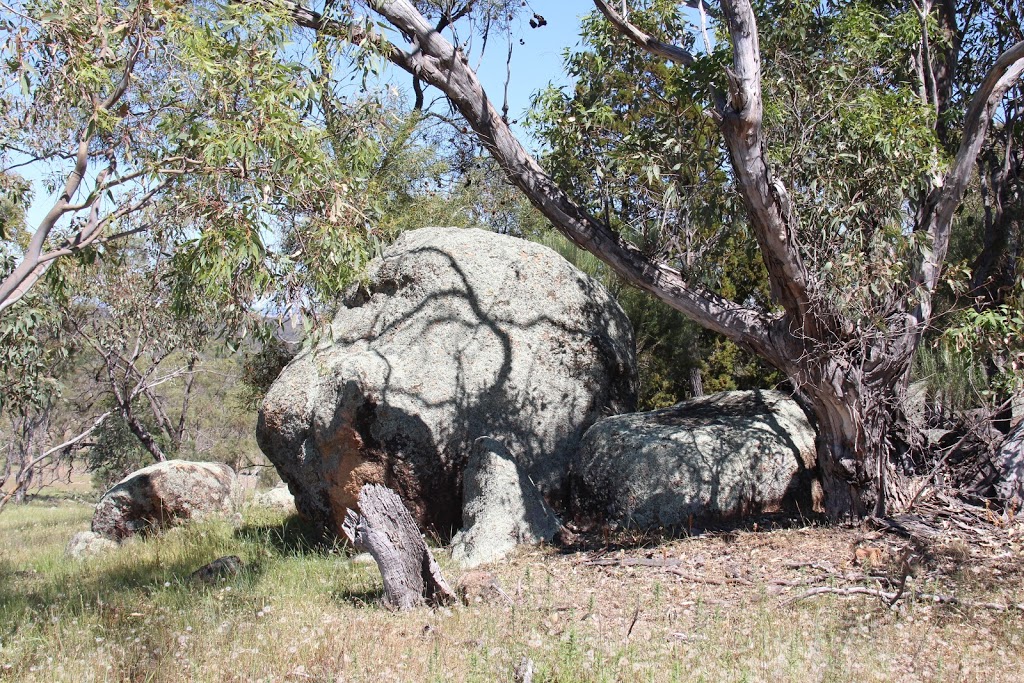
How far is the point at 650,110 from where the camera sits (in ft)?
31.0

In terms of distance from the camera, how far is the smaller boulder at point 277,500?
11.6 metres

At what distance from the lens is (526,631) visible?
5727mm

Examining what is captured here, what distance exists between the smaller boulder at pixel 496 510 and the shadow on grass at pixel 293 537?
1447mm

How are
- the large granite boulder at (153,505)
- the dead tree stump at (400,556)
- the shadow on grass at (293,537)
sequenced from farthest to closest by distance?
the large granite boulder at (153,505), the shadow on grass at (293,537), the dead tree stump at (400,556)

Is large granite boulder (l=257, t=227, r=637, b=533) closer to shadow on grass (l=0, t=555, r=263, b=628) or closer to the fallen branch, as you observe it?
shadow on grass (l=0, t=555, r=263, b=628)

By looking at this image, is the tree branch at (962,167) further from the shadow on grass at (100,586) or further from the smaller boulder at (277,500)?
the smaller boulder at (277,500)

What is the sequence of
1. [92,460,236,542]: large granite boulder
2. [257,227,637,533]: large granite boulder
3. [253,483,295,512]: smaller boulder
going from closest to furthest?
[257,227,637,533]: large granite boulder
[92,460,236,542]: large granite boulder
[253,483,295,512]: smaller boulder

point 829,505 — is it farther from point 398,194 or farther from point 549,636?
point 398,194

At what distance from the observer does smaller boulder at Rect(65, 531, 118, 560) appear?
10414mm

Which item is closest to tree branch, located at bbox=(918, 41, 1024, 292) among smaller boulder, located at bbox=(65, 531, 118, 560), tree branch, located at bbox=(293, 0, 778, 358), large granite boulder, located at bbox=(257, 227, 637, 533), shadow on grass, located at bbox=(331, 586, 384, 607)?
tree branch, located at bbox=(293, 0, 778, 358)

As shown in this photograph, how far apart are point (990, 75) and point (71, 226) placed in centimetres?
722

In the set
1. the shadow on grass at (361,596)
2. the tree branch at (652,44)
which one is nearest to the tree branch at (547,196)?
the tree branch at (652,44)

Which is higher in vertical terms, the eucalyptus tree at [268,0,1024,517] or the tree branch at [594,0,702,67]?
the tree branch at [594,0,702,67]

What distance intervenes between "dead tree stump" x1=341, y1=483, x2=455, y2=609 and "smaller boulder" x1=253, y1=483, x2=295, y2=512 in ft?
17.0
